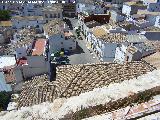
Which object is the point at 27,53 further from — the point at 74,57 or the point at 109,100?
the point at 109,100

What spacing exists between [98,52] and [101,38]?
2.49 meters

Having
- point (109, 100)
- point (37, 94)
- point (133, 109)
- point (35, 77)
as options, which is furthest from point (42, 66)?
point (133, 109)

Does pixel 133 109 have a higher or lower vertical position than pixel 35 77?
higher

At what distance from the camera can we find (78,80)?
65.4 ft

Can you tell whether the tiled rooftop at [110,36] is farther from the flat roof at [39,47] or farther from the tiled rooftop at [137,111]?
the tiled rooftop at [137,111]

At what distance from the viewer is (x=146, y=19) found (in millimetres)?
39656

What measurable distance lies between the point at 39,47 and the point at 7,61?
4.11 m

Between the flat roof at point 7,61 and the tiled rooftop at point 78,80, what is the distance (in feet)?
16.3

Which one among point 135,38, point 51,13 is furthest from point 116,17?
point 135,38

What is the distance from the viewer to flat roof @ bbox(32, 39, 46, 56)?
25255 mm

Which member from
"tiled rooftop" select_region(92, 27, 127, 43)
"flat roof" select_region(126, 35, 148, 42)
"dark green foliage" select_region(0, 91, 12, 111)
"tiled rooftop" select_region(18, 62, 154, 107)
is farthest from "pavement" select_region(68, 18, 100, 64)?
"dark green foliage" select_region(0, 91, 12, 111)

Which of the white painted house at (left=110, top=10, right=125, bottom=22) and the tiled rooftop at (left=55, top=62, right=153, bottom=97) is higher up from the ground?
the white painted house at (left=110, top=10, right=125, bottom=22)

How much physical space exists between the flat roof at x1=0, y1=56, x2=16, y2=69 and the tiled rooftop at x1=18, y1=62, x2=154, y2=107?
498 cm

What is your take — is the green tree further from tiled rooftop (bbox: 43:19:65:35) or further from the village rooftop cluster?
tiled rooftop (bbox: 43:19:65:35)
